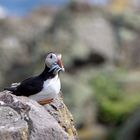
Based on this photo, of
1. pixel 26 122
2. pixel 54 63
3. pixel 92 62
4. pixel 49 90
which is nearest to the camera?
pixel 26 122

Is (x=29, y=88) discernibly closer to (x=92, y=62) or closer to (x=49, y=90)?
(x=49, y=90)

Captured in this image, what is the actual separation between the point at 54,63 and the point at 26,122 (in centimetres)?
124

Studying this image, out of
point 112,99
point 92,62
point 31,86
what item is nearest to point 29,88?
point 31,86

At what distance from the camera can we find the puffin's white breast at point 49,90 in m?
8.59

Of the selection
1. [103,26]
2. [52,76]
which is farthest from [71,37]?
[52,76]

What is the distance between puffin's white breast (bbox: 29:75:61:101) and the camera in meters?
8.59

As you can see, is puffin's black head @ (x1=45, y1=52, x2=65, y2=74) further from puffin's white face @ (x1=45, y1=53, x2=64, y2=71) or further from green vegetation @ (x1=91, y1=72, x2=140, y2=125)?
green vegetation @ (x1=91, y1=72, x2=140, y2=125)

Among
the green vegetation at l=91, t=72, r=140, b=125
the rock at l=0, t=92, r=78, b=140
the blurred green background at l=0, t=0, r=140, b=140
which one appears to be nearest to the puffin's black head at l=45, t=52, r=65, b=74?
the rock at l=0, t=92, r=78, b=140

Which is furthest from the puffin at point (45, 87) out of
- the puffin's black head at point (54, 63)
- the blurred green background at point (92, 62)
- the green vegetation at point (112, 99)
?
the green vegetation at point (112, 99)

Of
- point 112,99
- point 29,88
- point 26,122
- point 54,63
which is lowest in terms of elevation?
point 26,122

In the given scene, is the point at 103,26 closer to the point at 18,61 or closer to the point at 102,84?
the point at 18,61

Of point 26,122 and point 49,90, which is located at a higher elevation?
point 49,90

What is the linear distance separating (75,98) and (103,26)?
1057 centimetres

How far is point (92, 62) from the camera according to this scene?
118ft
